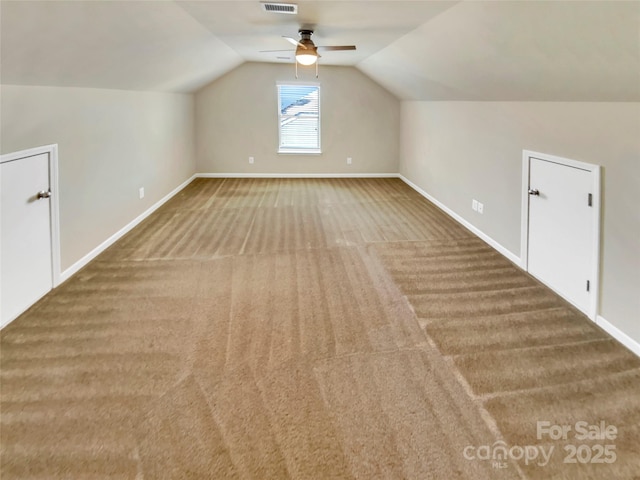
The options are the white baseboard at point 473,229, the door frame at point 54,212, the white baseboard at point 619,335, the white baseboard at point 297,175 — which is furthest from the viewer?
the white baseboard at point 297,175

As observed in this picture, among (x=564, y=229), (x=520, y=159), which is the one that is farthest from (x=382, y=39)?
(x=564, y=229)

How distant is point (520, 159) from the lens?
3957 millimetres

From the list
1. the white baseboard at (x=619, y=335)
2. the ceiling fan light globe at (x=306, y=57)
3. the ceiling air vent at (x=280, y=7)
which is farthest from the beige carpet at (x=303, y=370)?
the ceiling air vent at (x=280, y=7)

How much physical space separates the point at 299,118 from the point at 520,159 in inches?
209

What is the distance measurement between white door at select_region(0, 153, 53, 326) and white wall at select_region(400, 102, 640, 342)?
394 cm

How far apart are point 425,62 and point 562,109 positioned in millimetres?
1793

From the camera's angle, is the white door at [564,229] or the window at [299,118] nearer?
the white door at [564,229]

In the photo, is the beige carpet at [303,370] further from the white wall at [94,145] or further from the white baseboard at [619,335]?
the white wall at [94,145]

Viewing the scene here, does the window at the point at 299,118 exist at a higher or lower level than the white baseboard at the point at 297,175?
higher

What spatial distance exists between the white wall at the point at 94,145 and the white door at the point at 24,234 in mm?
176

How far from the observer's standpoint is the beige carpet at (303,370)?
1.85m

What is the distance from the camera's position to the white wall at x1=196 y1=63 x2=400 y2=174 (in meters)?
8.16

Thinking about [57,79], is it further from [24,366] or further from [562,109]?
[562,109]

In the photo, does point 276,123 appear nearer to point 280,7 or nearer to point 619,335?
point 280,7
